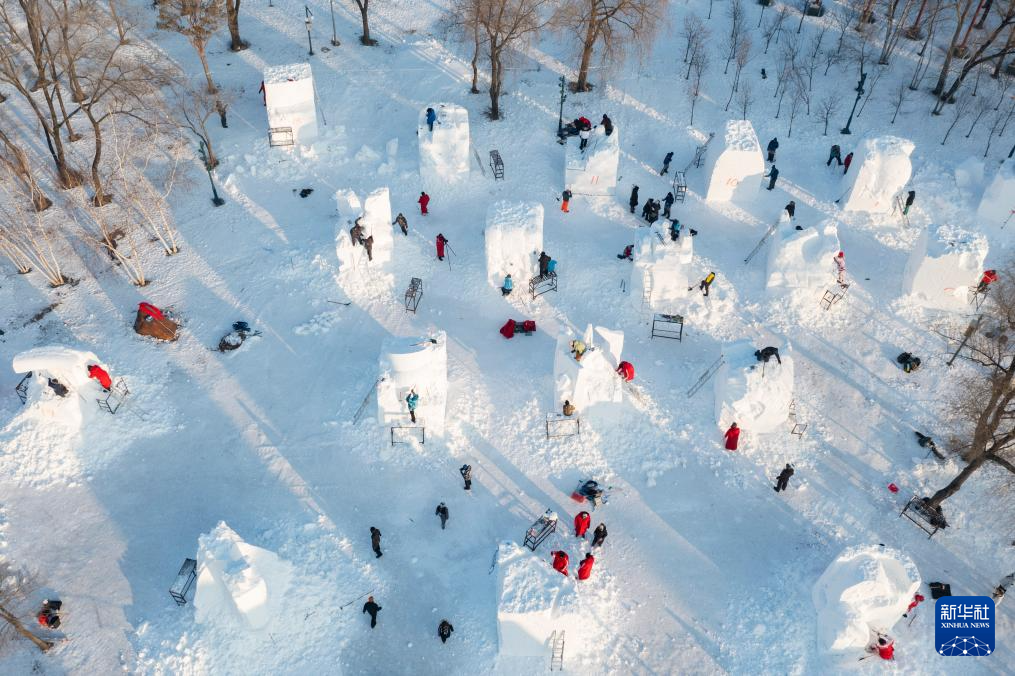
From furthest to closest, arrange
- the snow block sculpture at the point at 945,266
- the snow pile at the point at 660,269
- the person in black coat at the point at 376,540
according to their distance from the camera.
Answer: the snow pile at the point at 660,269
the snow block sculpture at the point at 945,266
the person in black coat at the point at 376,540

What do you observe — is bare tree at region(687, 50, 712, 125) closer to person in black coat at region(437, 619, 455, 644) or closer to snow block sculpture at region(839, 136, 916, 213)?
snow block sculpture at region(839, 136, 916, 213)

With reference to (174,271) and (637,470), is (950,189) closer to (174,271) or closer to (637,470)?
(637,470)

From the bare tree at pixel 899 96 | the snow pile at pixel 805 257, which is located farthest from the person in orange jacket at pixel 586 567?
the bare tree at pixel 899 96

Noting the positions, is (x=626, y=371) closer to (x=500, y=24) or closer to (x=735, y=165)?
(x=735, y=165)

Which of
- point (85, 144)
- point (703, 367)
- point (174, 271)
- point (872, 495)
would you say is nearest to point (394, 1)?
point (85, 144)

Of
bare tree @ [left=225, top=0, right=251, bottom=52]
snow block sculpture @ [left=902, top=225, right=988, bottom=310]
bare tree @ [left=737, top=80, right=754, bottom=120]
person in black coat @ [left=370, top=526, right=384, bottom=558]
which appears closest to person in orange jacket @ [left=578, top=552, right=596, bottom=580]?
person in black coat @ [left=370, top=526, right=384, bottom=558]

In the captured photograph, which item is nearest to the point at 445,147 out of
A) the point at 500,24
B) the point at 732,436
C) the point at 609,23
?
the point at 500,24

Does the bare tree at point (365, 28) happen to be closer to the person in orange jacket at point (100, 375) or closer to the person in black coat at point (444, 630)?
the person in orange jacket at point (100, 375)
